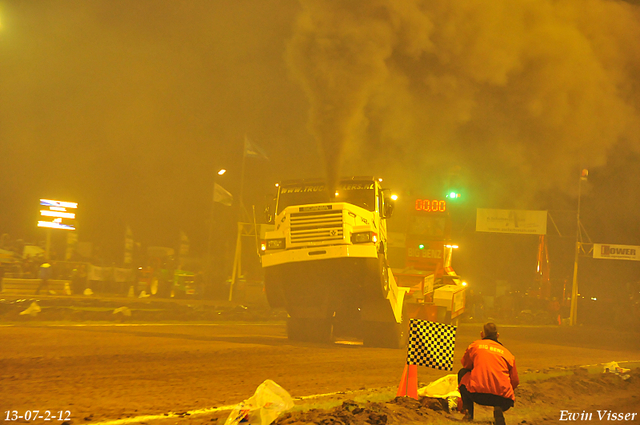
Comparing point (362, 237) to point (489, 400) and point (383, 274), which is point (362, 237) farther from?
point (489, 400)

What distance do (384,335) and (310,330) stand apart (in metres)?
1.92

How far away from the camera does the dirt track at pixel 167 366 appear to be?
6824 millimetres

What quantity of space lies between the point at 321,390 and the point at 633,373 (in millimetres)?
6996

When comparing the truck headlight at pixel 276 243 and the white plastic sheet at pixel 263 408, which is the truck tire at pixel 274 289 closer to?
the truck headlight at pixel 276 243

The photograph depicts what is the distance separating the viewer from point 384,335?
14391 mm

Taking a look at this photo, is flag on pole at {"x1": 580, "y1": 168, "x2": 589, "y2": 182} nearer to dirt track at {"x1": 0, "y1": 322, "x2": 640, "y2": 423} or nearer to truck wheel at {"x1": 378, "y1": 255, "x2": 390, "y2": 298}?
dirt track at {"x1": 0, "y1": 322, "x2": 640, "y2": 423}

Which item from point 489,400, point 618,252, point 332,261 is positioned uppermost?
point 618,252

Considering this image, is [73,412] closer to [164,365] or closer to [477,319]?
[164,365]

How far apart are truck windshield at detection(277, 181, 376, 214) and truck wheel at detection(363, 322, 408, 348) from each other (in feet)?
11.1

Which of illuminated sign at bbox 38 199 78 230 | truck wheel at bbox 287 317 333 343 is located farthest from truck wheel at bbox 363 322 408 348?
illuminated sign at bbox 38 199 78 230

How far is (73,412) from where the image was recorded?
6035 millimetres

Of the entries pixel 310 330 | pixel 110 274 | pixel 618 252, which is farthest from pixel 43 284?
pixel 618 252

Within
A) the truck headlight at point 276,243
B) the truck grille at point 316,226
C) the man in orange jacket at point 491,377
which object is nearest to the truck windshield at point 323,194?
the truck grille at point 316,226

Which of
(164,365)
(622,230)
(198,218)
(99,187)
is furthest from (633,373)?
(622,230)
